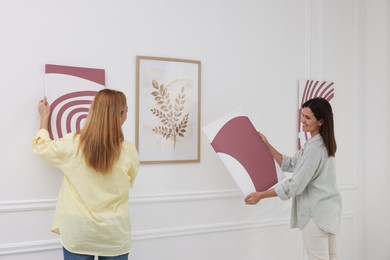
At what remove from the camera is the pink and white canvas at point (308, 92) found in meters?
3.22

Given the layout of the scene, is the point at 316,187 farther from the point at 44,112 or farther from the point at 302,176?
the point at 44,112

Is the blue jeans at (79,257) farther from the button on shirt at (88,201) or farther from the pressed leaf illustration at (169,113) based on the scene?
the pressed leaf illustration at (169,113)

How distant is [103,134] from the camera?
194 cm

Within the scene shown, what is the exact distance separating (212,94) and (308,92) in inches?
35.5

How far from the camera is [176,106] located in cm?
276

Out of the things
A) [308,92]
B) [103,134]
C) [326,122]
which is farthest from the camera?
[308,92]

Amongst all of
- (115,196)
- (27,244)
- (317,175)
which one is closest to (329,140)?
(317,175)

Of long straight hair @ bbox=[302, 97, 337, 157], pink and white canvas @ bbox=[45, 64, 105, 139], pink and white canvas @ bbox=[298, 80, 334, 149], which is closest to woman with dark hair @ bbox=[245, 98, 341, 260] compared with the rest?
long straight hair @ bbox=[302, 97, 337, 157]

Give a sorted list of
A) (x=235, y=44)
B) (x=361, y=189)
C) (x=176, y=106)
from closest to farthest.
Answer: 1. (x=176, y=106)
2. (x=235, y=44)
3. (x=361, y=189)

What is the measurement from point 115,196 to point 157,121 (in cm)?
80

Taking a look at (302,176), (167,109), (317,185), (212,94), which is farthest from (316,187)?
(167,109)

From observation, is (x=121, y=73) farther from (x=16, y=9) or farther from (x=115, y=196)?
(x=115, y=196)

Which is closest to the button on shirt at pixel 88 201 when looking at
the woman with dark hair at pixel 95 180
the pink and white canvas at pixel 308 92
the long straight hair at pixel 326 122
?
the woman with dark hair at pixel 95 180

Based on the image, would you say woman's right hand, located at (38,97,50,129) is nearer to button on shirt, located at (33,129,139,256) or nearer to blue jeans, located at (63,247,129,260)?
button on shirt, located at (33,129,139,256)
